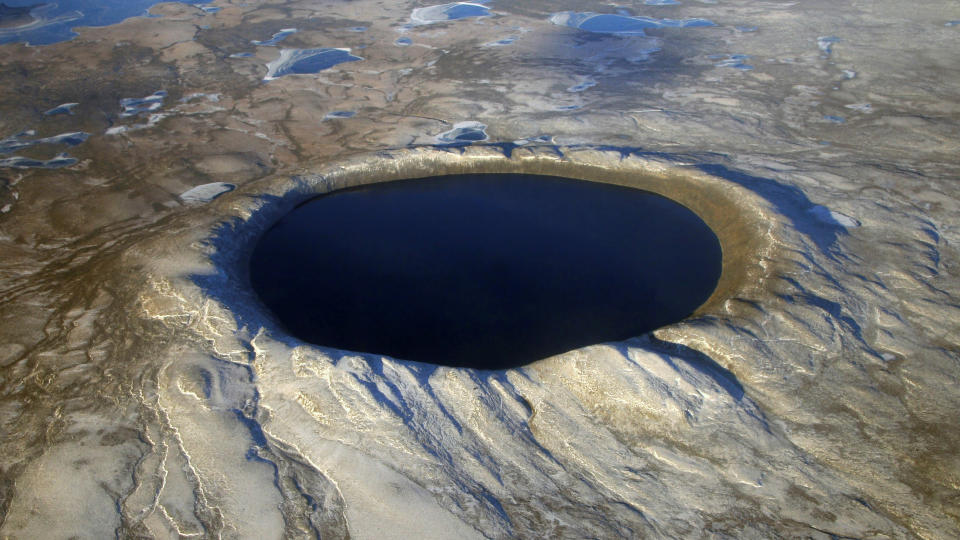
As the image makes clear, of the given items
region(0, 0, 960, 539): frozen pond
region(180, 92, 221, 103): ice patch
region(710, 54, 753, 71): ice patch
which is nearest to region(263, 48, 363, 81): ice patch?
region(0, 0, 960, 539): frozen pond

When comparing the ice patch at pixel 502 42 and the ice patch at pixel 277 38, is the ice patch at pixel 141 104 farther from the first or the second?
A: the ice patch at pixel 502 42

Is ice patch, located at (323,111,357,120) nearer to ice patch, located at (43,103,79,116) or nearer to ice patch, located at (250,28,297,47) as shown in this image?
ice patch, located at (43,103,79,116)

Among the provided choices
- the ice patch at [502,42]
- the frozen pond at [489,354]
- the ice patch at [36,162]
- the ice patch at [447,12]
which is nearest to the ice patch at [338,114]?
the frozen pond at [489,354]

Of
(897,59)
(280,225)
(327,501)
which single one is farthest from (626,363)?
(897,59)

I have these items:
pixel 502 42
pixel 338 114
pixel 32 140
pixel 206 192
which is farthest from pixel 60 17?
pixel 206 192

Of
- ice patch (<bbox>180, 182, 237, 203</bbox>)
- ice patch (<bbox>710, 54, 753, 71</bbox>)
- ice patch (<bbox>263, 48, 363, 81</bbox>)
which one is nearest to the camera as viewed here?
ice patch (<bbox>180, 182, 237, 203</bbox>)

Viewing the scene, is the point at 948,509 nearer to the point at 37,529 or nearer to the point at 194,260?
the point at 37,529
